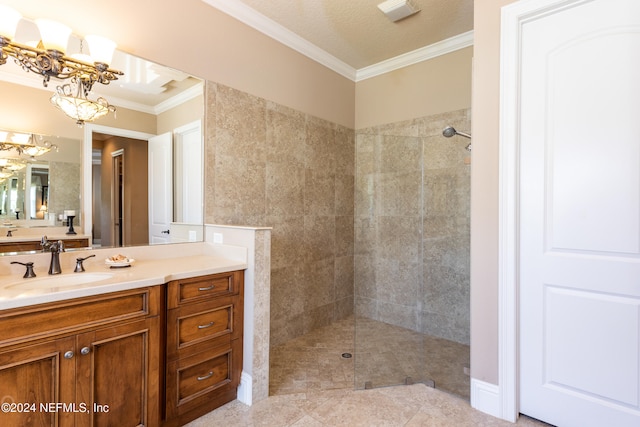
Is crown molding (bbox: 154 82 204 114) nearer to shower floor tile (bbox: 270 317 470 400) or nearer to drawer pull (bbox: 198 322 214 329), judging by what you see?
drawer pull (bbox: 198 322 214 329)

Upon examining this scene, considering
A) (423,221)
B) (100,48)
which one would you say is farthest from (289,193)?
(100,48)

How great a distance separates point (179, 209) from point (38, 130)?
0.86 m

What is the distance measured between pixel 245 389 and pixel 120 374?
0.76m

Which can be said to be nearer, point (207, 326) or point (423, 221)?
point (207, 326)

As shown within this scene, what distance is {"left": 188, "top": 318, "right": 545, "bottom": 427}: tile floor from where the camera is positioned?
1.78m

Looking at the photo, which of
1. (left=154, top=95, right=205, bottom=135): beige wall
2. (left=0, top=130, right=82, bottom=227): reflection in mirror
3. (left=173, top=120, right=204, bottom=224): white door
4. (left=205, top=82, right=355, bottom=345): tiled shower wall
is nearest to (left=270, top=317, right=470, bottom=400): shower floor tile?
(left=205, top=82, right=355, bottom=345): tiled shower wall

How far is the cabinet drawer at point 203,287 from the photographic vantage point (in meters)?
1.63

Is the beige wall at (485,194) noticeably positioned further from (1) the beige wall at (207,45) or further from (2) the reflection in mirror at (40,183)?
(2) the reflection in mirror at (40,183)

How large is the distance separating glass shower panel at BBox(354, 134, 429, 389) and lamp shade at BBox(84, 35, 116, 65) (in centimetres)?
200

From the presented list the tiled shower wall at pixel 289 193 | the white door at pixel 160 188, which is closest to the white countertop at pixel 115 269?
the white door at pixel 160 188

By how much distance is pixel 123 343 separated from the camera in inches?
56.6

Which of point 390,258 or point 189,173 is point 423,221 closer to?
point 390,258

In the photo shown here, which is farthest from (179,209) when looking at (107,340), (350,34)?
(350,34)

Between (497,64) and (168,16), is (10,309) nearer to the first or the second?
(168,16)
